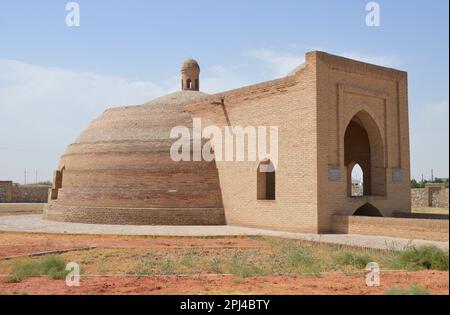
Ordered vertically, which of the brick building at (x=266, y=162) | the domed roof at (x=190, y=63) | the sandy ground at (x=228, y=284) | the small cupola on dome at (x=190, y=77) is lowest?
the sandy ground at (x=228, y=284)

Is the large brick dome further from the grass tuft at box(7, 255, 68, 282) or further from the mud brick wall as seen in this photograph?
the mud brick wall

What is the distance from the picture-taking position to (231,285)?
25.1ft

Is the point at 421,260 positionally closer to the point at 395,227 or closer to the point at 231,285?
the point at 231,285

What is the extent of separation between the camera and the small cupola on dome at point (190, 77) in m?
27.6

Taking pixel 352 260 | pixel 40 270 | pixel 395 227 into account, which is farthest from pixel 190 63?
pixel 40 270

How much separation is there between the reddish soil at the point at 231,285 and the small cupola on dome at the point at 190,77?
2013 centimetres

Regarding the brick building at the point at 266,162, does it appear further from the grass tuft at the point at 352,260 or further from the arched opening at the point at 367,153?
the grass tuft at the point at 352,260

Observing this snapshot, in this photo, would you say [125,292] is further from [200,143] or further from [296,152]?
[200,143]

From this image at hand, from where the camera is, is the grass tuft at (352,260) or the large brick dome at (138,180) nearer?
the grass tuft at (352,260)

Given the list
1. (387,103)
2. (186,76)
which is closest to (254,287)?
(387,103)

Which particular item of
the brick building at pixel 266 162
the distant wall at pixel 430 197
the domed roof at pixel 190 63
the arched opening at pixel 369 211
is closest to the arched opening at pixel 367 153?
the brick building at pixel 266 162

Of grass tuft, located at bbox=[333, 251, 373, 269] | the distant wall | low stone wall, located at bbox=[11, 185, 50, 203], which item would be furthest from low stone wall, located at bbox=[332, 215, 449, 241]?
low stone wall, located at bbox=[11, 185, 50, 203]

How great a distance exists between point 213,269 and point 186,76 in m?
19.7

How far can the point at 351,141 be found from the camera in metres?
21.0
